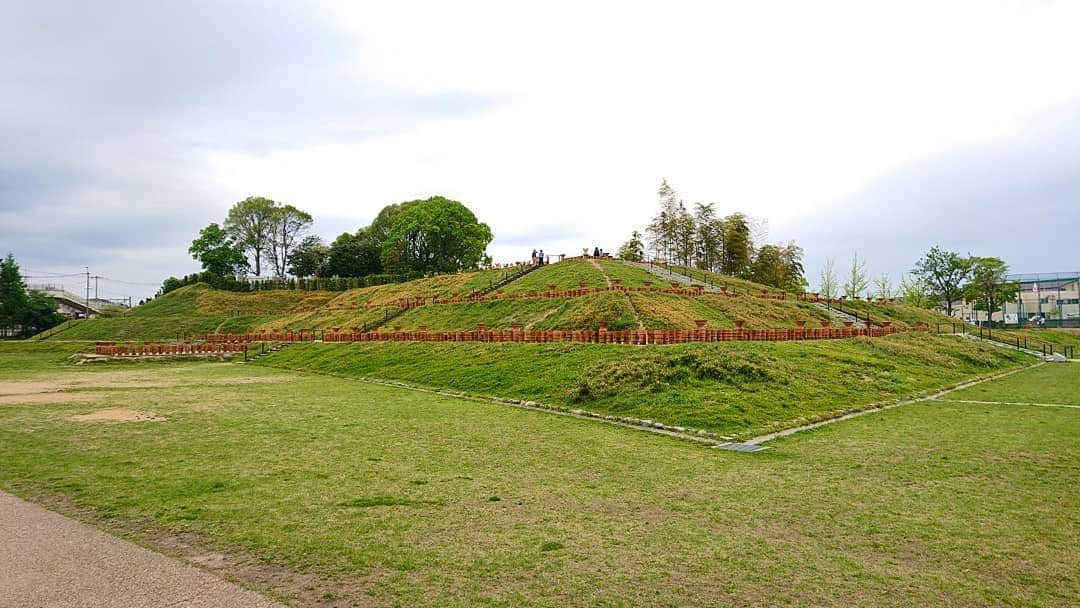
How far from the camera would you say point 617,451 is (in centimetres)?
1201

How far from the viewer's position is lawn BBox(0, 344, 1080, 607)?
5.72 metres

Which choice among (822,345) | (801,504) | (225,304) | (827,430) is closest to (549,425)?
(827,430)

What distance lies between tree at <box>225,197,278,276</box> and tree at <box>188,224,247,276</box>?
1328 millimetres

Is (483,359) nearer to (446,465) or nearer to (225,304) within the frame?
(446,465)

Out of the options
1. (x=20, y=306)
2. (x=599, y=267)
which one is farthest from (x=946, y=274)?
(x=20, y=306)

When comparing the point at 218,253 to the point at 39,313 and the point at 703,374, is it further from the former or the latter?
the point at 703,374

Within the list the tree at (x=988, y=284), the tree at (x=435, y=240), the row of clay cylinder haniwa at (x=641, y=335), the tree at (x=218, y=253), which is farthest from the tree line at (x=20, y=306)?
the tree at (x=988, y=284)

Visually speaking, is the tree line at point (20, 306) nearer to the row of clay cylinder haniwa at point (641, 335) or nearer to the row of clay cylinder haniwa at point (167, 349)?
the row of clay cylinder haniwa at point (167, 349)

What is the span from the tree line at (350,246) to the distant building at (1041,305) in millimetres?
65305

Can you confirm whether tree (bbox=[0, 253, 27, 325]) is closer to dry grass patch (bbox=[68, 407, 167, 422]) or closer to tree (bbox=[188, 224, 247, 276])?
tree (bbox=[188, 224, 247, 276])

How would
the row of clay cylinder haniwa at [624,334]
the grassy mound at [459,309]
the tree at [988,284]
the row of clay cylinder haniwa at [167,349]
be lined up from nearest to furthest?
the row of clay cylinder haniwa at [624,334] → the grassy mound at [459,309] → the row of clay cylinder haniwa at [167,349] → the tree at [988,284]

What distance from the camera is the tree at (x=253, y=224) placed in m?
82.6

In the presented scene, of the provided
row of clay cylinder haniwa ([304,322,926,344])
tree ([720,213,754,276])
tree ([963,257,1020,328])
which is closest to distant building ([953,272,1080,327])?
tree ([963,257,1020,328])

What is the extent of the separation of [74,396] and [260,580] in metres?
19.5
